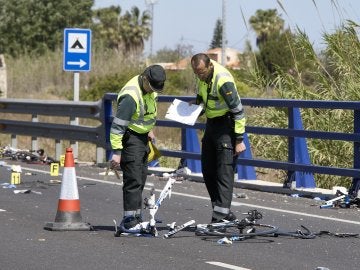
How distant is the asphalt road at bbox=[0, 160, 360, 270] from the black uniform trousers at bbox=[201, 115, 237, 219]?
0.44 meters

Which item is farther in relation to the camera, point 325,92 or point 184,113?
point 325,92

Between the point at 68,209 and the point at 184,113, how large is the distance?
60.4 inches

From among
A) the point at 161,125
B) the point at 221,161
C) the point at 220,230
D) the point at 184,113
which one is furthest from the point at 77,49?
the point at 220,230

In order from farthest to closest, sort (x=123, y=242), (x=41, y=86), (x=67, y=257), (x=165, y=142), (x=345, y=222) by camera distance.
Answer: (x=41, y=86) → (x=165, y=142) → (x=345, y=222) → (x=123, y=242) → (x=67, y=257)

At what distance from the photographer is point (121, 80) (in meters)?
40.9

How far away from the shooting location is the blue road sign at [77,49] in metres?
22.3

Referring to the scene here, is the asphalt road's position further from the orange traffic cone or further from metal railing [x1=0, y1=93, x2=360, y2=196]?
metal railing [x1=0, y1=93, x2=360, y2=196]

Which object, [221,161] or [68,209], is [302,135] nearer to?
[221,161]

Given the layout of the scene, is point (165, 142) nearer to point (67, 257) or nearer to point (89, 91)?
point (67, 257)

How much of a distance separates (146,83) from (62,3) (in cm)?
5958

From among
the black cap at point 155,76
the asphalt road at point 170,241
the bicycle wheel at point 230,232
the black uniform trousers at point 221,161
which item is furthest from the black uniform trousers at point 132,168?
the black uniform trousers at point 221,161

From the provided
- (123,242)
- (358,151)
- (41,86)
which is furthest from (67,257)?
(41,86)

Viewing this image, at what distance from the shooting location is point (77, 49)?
22500 mm

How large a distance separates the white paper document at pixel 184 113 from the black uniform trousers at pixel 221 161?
0.19m
